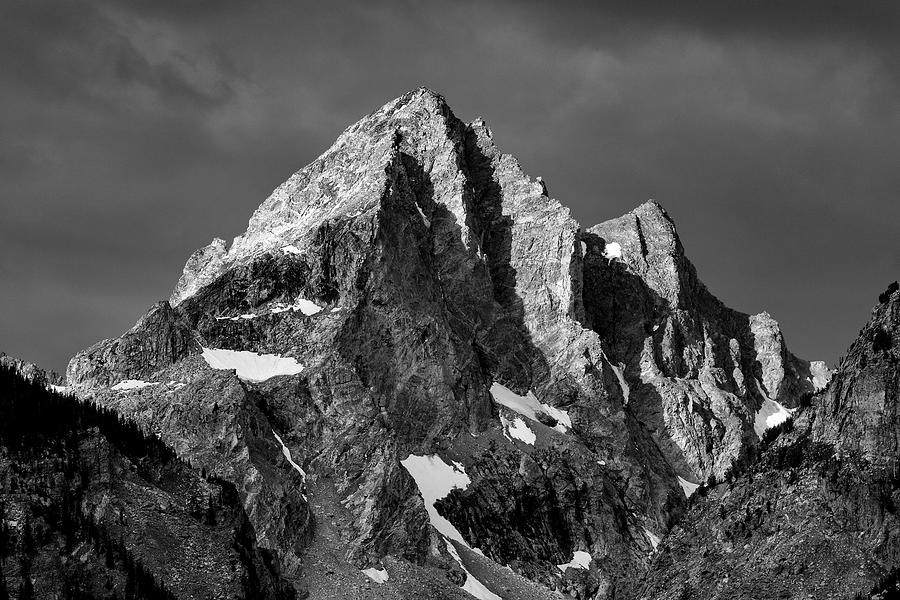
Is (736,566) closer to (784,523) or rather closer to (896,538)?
(784,523)

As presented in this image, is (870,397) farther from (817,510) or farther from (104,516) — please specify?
(104,516)

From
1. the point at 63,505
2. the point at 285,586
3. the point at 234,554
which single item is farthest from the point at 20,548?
the point at 285,586

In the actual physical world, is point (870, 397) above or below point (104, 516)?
below

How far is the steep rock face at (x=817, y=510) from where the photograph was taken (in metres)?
132

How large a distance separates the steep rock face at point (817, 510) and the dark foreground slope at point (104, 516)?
1902 inches

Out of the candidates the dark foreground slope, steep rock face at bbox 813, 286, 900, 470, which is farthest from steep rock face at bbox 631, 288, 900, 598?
the dark foreground slope

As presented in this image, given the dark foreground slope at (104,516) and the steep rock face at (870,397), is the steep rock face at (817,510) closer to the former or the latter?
the steep rock face at (870,397)

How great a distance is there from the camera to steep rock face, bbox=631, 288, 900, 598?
13200 cm

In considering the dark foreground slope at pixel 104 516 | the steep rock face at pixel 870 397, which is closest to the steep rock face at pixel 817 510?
the steep rock face at pixel 870 397

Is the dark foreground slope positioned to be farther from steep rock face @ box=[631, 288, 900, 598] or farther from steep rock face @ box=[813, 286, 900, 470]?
steep rock face @ box=[813, 286, 900, 470]

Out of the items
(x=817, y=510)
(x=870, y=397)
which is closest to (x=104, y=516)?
(x=817, y=510)

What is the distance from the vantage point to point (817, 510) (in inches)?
5359

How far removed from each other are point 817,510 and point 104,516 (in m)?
73.4

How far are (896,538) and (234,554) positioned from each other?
73.1m
